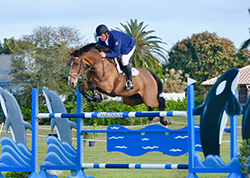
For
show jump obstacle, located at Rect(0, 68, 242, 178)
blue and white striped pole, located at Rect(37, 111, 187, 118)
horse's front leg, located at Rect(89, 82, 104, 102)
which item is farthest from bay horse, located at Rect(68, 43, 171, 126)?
blue and white striped pole, located at Rect(37, 111, 187, 118)

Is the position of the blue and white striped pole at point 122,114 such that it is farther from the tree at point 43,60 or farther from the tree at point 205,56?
the tree at point 205,56

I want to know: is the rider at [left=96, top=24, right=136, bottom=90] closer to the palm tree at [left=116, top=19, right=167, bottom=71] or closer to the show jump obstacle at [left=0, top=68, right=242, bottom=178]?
the show jump obstacle at [left=0, top=68, right=242, bottom=178]

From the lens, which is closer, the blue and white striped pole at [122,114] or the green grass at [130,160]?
the blue and white striped pole at [122,114]

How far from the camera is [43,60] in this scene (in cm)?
1783

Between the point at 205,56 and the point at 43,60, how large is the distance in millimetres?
19523

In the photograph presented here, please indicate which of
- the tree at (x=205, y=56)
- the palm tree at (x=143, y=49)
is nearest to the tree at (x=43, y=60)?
the palm tree at (x=143, y=49)

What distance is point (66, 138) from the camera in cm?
487

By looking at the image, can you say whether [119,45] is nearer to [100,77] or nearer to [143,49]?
[100,77]

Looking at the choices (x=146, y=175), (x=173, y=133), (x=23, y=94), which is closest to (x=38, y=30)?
(x=23, y=94)

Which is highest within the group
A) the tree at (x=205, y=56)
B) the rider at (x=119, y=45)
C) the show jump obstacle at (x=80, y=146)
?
the tree at (x=205, y=56)

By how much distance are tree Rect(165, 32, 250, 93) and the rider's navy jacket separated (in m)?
28.4

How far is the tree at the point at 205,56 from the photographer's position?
33.1 m

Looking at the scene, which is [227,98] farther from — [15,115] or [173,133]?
[15,115]

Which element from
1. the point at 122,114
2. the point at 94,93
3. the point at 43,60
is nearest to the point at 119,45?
the point at 94,93
